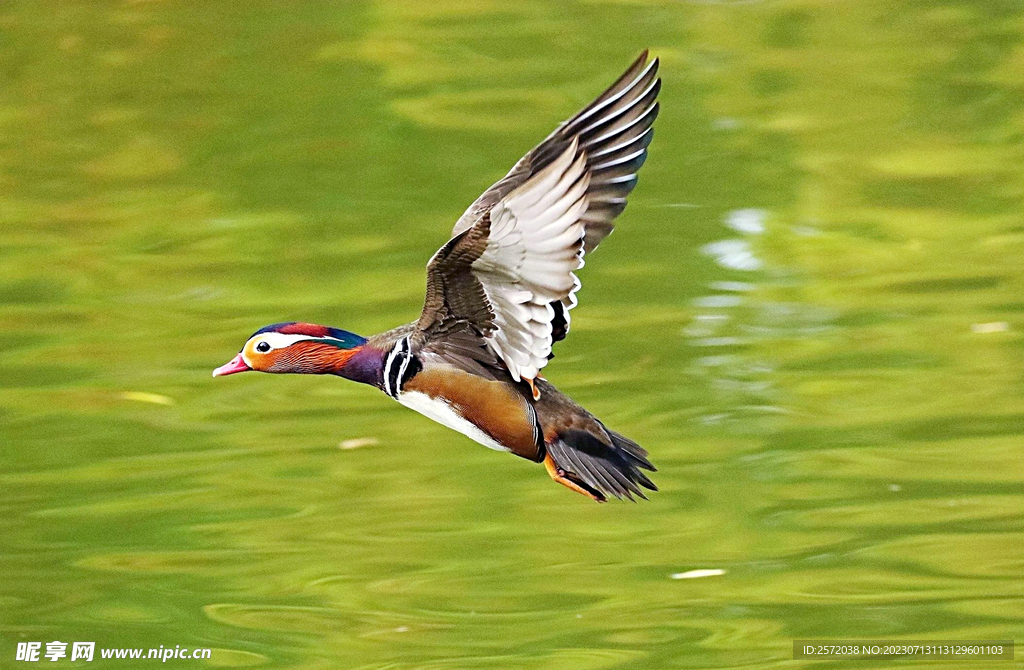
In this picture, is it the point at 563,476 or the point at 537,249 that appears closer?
the point at 537,249

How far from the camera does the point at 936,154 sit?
505cm

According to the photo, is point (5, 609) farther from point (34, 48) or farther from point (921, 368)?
point (34, 48)

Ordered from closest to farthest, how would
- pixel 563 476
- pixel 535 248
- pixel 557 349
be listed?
pixel 535 248
pixel 563 476
pixel 557 349

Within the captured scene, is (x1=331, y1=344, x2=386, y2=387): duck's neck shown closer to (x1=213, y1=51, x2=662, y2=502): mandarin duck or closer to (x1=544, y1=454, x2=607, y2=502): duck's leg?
(x1=213, y1=51, x2=662, y2=502): mandarin duck

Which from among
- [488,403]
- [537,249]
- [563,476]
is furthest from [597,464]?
[537,249]

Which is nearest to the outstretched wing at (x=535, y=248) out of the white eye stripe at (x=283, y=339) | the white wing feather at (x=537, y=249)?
the white wing feather at (x=537, y=249)

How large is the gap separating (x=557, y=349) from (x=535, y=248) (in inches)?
90.3

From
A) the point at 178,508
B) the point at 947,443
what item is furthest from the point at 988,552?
the point at 178,508

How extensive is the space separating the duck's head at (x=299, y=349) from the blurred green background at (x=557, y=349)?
138 cm

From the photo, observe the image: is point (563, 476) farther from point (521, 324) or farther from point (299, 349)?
point (299, 349)

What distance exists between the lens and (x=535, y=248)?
160cm

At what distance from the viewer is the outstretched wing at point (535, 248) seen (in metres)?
1.59

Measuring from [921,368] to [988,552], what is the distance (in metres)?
0.83

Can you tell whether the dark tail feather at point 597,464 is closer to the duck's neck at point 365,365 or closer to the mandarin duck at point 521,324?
the mandarin duck at point 521,324
